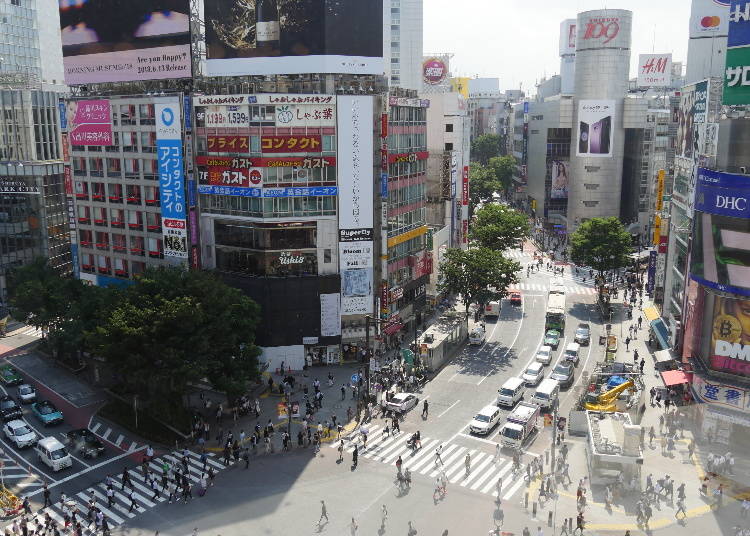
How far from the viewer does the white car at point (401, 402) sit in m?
59.8

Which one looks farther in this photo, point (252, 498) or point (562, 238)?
point (562, 238)

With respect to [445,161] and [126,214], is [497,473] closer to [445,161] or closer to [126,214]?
[126,214]

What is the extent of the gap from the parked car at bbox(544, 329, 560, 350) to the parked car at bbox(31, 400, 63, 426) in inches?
1950

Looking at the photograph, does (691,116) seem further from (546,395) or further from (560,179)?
(560,179)

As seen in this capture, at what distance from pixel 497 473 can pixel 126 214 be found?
169ft

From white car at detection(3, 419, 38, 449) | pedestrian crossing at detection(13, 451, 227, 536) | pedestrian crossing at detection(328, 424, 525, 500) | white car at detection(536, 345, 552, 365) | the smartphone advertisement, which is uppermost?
the smartphone advertisement

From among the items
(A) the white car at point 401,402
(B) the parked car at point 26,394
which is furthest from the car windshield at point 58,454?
(A) the white car at point 401,402

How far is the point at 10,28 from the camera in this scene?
387 ft

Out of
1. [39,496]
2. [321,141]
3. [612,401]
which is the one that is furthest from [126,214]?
[612,401]

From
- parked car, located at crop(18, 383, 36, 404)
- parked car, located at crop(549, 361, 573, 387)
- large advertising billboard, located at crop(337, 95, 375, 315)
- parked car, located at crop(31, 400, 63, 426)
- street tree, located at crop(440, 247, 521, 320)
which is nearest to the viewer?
parked car, located at crop(31, 400, 63, 426)

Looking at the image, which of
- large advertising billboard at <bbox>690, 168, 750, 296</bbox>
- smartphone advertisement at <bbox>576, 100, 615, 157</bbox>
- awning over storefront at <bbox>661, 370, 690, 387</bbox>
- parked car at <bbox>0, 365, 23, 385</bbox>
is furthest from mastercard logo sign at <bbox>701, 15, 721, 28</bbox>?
parked car at <bbox>0, 365, 23, 385</bbox>

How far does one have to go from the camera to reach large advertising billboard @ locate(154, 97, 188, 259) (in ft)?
235

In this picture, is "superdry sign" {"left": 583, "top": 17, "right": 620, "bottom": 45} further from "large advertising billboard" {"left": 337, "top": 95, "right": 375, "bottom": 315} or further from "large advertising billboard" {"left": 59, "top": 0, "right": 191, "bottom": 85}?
"large advertising billboard" {"left": 59, "top": 0, "right": 191, "bottom": 85}

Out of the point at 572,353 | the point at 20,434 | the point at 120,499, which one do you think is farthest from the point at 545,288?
the point at 20,434
